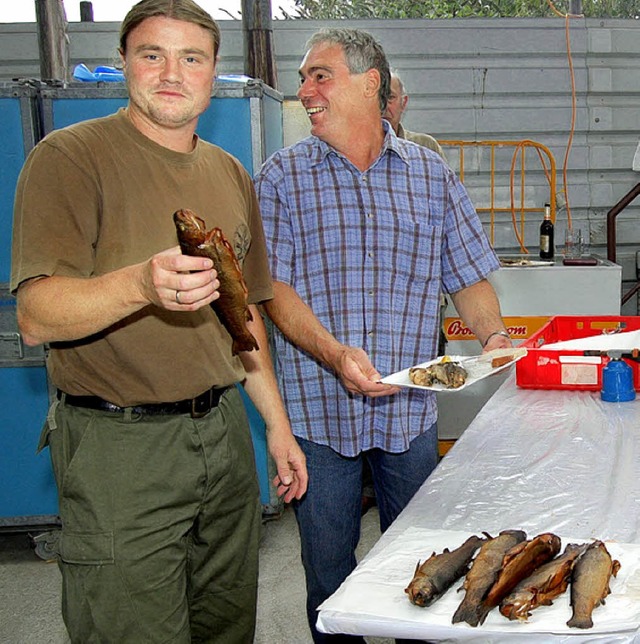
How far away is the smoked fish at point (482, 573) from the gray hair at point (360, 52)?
1.69 m

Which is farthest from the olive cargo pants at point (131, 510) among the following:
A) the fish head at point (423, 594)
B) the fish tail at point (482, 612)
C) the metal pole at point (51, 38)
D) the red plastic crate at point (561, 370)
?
the metal pole at point (51, 38)

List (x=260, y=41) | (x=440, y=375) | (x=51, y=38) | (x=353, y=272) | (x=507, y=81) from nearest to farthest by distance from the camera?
(x=440, y=375) → (x=353, y=272) → (x=51, y=38) → (x=260, y=41) → (x=507, y=81)

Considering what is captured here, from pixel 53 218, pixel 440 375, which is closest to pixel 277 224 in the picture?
pixel 440 375

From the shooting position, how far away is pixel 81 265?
6.55 ft

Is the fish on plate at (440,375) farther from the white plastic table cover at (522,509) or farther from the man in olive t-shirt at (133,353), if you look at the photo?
the man in olive t-shirt at (133,353)

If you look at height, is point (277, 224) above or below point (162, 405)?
above

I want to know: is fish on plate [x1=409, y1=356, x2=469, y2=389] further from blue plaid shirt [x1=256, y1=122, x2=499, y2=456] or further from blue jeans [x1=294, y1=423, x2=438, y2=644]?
blue jeans [x1=294, y1=423, x2=438, y2=644]

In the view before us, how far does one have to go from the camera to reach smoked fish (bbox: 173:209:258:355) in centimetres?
174

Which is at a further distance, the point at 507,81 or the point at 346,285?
the point at 507,81

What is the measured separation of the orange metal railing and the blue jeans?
13.8ft

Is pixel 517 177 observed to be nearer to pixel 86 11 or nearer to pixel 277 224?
pixel 86 11

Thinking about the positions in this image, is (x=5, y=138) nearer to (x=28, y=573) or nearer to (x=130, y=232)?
(x=28, y=573)

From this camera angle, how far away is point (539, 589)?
5.04 feet

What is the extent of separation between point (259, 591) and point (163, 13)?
2776 mm
